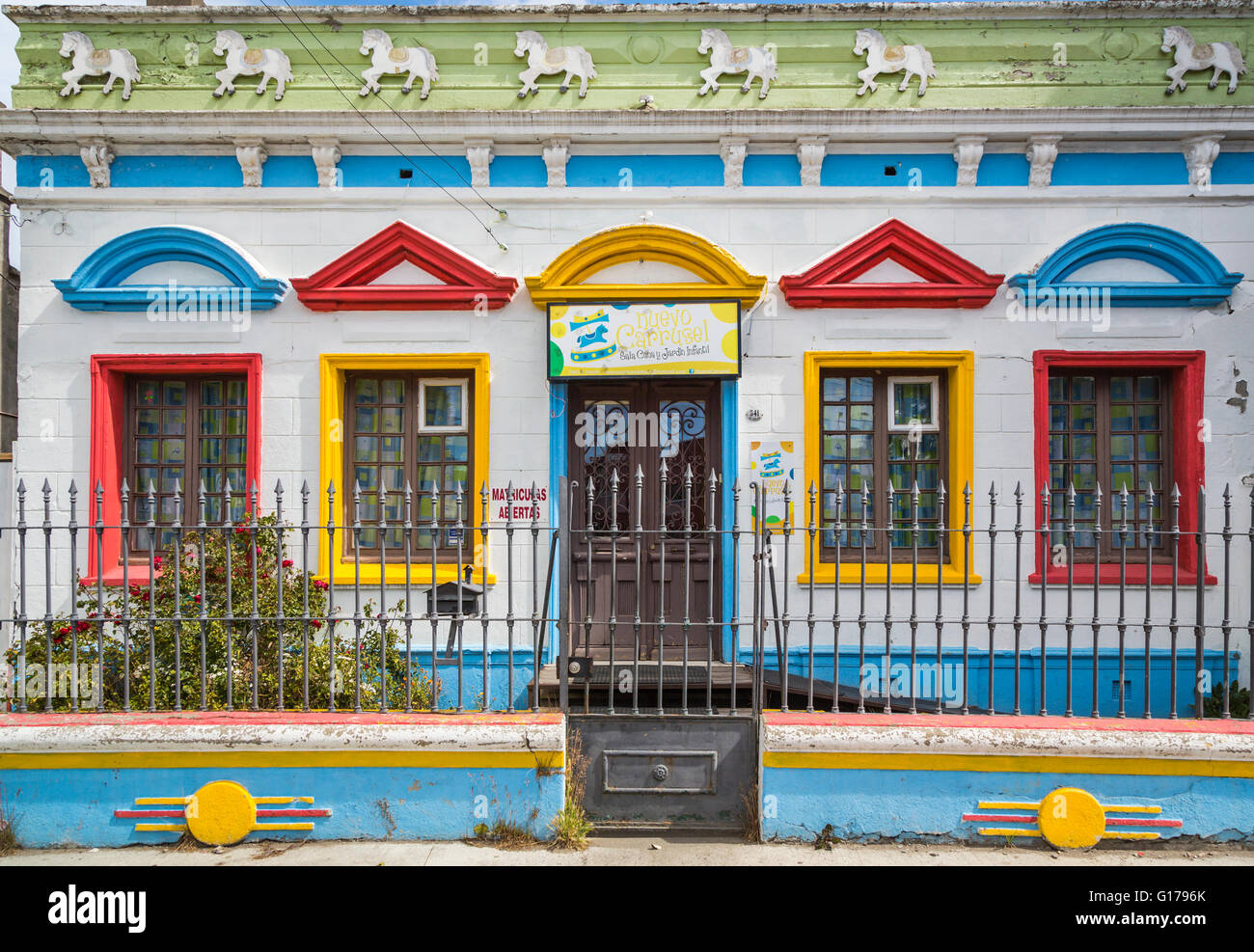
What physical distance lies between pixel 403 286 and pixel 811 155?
11.5 feet

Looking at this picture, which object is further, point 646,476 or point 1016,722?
point 646,476

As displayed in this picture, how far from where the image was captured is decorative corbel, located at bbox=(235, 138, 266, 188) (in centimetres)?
680

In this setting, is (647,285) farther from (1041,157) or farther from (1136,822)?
(1136,822)

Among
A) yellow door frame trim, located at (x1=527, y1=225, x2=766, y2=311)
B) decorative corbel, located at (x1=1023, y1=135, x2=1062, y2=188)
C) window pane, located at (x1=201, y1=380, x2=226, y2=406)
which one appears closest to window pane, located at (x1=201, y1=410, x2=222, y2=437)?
window pane, located at (x1=201, y1=380, x2=226, y2=406)

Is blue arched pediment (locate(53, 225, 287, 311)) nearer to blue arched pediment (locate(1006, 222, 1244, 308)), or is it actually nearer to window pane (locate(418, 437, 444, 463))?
window pane (locate(418, 437, 444, 463))

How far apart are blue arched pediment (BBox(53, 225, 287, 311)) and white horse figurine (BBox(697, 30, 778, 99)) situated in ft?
12.9

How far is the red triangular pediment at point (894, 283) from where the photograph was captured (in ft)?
21.9

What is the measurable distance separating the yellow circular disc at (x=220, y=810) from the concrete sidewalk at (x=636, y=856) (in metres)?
0.11

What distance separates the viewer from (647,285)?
6.77 m

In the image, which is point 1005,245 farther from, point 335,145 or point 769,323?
point 335,145

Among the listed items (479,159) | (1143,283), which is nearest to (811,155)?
(479,159)

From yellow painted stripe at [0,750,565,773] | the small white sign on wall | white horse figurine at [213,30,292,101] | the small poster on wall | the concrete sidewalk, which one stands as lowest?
the concrete sidewalk

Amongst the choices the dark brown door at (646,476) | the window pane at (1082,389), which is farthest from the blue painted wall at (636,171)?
the dark brown door at (646,476)

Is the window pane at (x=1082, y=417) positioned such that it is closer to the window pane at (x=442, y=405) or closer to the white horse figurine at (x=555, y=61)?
the white horse figurine at (x=555, y=61)
